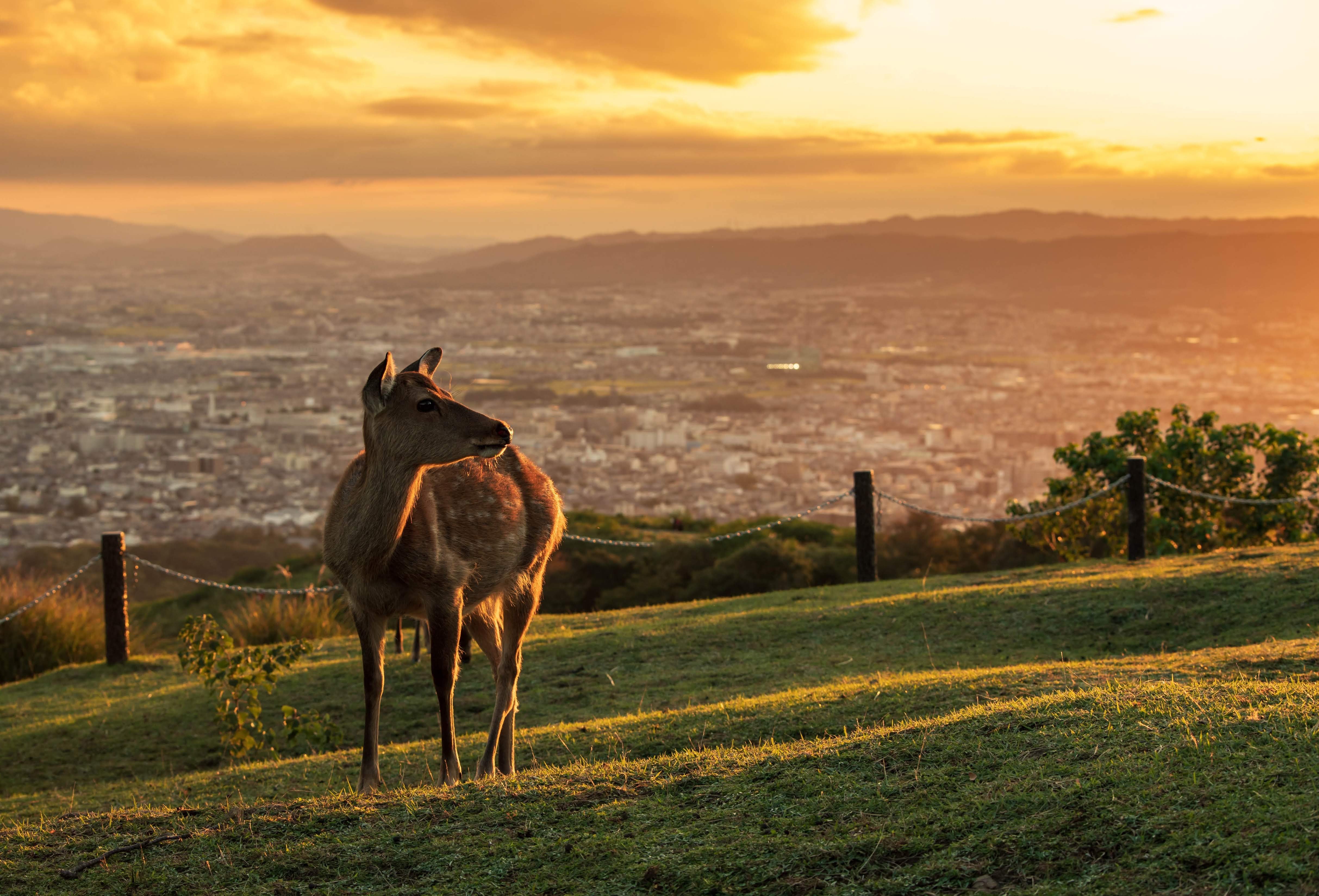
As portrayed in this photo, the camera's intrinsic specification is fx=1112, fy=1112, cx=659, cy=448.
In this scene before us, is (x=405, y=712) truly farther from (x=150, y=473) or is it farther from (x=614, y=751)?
(x=150, y=473)

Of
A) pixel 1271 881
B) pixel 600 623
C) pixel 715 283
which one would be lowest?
pixel 600 623

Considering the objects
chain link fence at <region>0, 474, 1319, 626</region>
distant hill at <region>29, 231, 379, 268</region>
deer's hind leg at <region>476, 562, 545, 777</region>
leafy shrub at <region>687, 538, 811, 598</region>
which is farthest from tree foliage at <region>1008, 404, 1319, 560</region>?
distant hill at <region>29, 231, 379, 268</region>

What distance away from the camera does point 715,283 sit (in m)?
127

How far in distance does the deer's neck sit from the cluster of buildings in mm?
33283

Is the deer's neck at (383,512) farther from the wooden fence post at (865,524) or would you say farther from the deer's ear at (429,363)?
the wooden fence post at (865,524)

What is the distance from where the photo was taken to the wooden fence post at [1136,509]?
1543 cm

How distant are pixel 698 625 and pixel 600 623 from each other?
2158 millimetres

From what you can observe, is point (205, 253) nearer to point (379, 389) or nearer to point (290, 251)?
point (290, 251)

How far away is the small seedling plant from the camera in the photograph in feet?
30.7

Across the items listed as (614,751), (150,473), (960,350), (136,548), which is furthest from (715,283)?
(614,751)

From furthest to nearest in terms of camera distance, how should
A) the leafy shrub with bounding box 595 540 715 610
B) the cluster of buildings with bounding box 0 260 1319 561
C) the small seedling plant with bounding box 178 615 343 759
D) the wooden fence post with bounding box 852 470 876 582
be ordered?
1. the cluster of buildings with bounding box 0 260 1319 561
2. the leafy shrub with bounding box 595 540 715 610
3. the wooden fence post with bounding box 852 470 876 582
4. the small seedling plant with bounding box 178 615 343 759

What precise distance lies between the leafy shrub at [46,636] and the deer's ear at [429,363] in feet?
34.2

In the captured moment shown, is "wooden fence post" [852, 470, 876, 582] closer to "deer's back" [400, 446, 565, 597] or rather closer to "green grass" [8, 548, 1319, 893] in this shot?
"green grass" [8, 548, 1319, 893]

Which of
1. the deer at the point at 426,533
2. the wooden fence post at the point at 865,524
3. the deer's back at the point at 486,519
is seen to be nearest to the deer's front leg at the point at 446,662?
the deer at the point at 426,533
